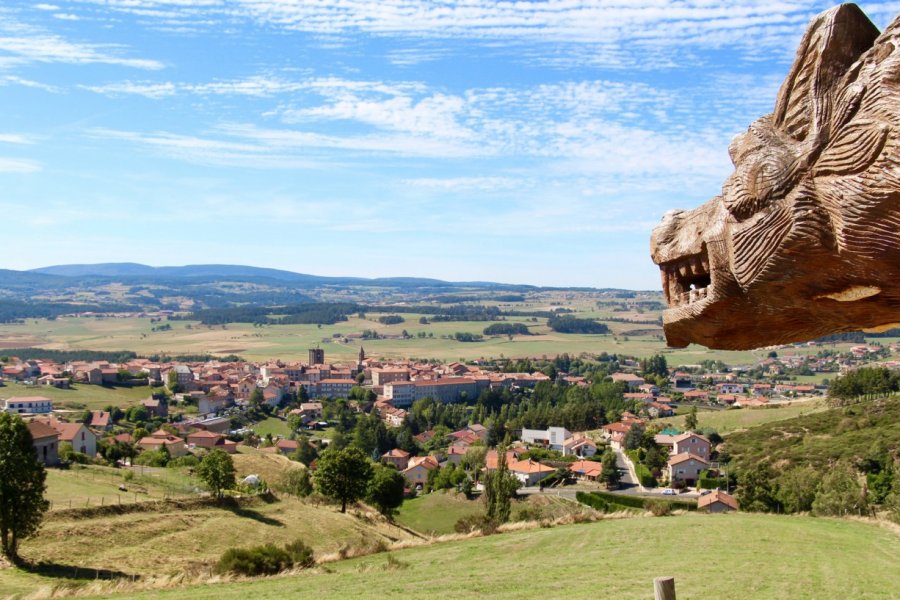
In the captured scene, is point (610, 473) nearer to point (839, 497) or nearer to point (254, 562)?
point (839, 497)

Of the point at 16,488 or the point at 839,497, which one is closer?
the point at 16,488

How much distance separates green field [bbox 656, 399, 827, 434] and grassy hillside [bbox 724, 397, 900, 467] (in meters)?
5.27

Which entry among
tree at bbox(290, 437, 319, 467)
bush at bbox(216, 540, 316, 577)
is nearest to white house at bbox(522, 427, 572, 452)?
tree at bbox(290, 437, 319, 467)

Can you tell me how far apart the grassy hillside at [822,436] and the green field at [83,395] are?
7013cm

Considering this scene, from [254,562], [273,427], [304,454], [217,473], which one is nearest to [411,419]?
[273,427]

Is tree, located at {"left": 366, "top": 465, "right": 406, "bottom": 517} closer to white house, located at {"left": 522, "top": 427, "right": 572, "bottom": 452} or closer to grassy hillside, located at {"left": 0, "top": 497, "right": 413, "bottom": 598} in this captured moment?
grassy hillside, located at {"left": 0, "top": 497, "right": 413, "bottom": 598}

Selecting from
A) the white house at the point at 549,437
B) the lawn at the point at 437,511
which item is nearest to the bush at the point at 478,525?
the lawn at the point at 437,511

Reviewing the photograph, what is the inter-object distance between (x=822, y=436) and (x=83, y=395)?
84442mm

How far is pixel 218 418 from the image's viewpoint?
94.8 meters

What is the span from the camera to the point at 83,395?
95.6 meters

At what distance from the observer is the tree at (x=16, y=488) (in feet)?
78.9

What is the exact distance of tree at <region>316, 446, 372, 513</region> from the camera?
41094 millimetres

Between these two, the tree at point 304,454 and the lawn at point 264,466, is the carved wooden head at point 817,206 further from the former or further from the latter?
the tree at point 304,454

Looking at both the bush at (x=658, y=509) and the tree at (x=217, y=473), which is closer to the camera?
the bush at (x=658, y=509)
